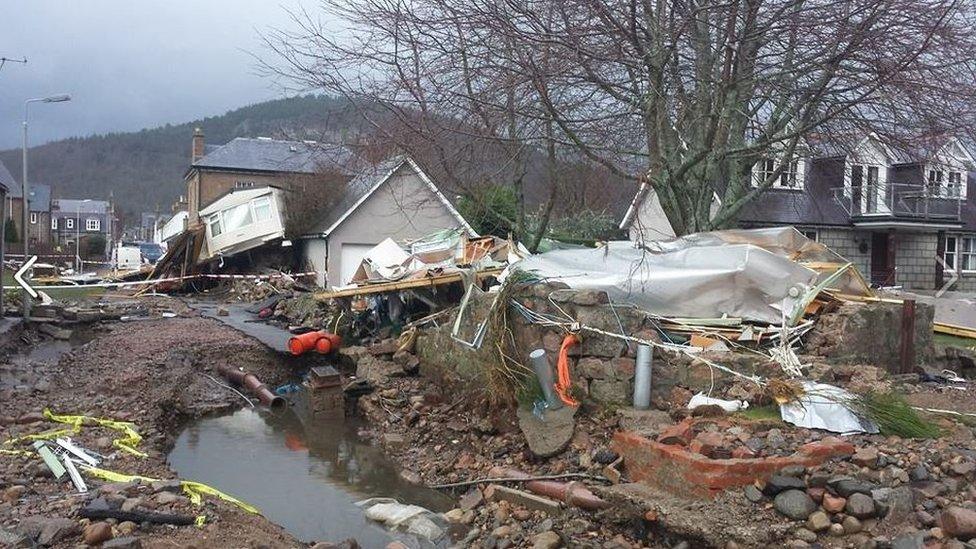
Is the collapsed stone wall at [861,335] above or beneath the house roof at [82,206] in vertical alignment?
beneath

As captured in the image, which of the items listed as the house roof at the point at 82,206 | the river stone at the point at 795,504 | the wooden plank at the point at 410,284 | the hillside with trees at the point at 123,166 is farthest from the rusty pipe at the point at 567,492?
the house roof at the point at 82,206

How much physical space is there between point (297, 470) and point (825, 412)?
5588 millimetres

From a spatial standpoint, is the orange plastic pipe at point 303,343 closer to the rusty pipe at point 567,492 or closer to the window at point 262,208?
the rusty pipe at point 567,492

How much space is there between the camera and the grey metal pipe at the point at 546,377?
8262 millimetres

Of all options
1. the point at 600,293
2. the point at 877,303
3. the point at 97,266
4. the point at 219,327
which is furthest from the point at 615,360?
the point at 97,266

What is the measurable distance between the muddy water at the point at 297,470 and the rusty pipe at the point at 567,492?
940mm

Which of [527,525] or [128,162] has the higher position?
[128,162]

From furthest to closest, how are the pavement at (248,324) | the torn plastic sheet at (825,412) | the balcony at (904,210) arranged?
the balcony at (904,210) < the pavement at (248,324) < the torn plastic sheet at (825,412)

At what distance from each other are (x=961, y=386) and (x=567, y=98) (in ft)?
21.0

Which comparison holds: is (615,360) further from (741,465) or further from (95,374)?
(95,374)

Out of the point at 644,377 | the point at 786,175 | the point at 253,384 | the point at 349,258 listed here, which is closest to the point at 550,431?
the point at 644,377

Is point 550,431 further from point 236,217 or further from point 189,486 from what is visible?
point 236,217

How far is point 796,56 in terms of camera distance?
1097 cm

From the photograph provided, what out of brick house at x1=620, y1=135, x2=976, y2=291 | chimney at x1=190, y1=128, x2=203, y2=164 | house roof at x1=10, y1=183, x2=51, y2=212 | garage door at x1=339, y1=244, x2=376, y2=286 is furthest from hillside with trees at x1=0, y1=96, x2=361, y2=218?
brick house at x1=620, y1=135, x2=976, y2=291
